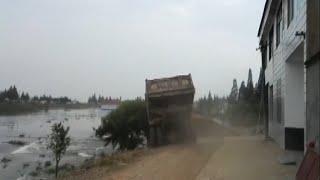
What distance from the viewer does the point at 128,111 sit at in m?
39.0

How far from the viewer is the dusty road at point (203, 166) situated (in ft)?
58.9

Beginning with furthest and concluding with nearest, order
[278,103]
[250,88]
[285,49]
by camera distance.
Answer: [250,88], [278,103], [285,49]

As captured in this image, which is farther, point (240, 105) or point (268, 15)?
point (240, 105)

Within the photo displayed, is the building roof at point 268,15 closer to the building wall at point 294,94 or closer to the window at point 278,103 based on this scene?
the window at point 278,103

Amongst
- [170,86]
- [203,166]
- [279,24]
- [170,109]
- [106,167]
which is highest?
[279,24]

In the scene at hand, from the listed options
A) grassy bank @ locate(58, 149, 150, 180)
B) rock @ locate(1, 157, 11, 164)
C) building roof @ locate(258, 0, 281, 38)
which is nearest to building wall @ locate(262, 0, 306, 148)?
building roof @ locate(258, 0, 281, 38)

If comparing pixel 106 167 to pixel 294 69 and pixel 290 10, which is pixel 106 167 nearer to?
pixel 294 69

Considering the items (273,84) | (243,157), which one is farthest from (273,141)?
(243,157)

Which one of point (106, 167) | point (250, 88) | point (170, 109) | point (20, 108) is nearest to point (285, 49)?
point (106, 167)

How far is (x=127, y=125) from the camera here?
3866 centimetres

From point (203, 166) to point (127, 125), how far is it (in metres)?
18.0

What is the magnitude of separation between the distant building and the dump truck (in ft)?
13.9

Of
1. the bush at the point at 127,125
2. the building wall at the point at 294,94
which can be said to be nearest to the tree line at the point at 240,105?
the bush at the point at 127,125

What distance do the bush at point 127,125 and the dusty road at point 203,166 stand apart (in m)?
8.65
